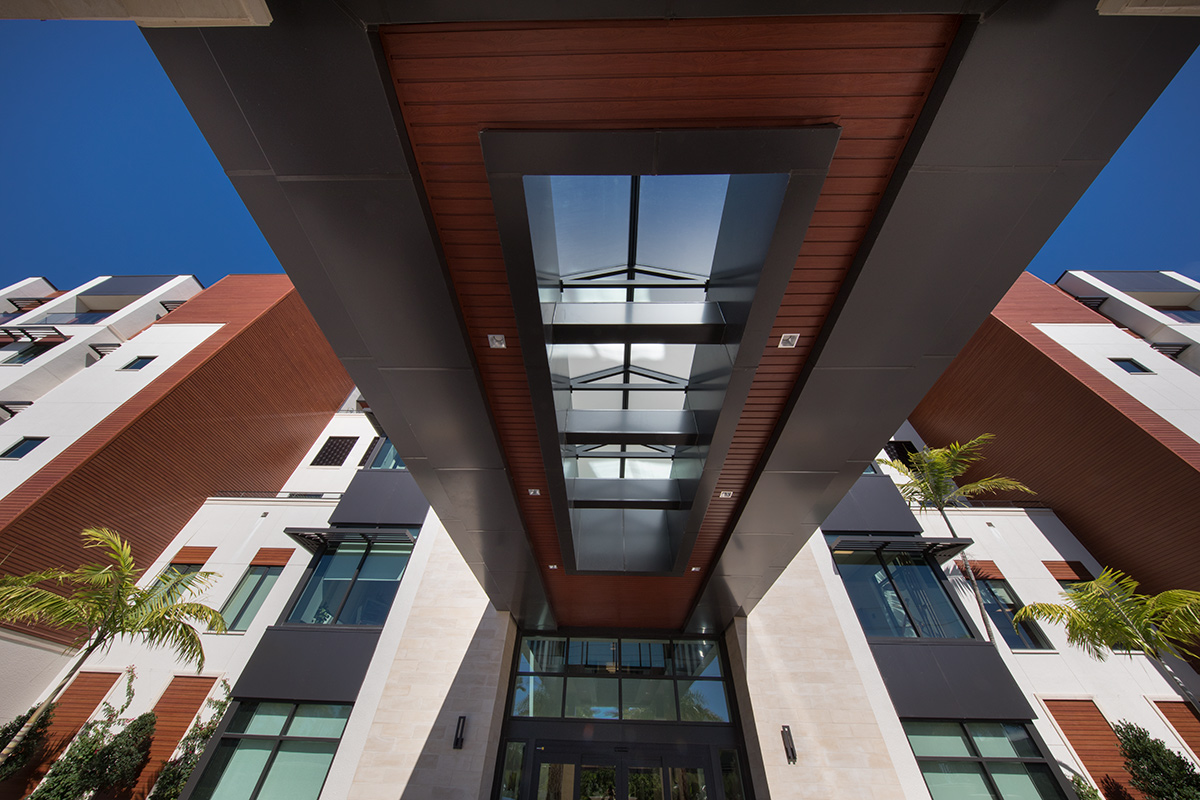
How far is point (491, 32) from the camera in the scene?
190 cm

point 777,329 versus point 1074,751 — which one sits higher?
point 777,329

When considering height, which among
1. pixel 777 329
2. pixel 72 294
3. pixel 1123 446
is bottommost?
pixel 777 329

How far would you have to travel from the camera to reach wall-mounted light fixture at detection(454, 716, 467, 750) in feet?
23.7

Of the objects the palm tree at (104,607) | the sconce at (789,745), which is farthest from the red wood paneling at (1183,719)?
the palm tree at (104,607)

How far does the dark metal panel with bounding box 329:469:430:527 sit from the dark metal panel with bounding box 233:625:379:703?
8.54 ft

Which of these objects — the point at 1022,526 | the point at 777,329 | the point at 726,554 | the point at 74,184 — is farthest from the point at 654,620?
the point at 74,184

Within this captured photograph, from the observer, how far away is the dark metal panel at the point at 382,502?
1101 cm

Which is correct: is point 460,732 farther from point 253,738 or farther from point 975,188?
point 975,188

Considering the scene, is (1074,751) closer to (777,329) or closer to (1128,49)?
(777,329)

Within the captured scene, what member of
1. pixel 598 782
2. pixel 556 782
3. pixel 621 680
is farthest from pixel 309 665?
pixel 621 680

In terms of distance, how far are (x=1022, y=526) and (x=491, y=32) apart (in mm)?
17072

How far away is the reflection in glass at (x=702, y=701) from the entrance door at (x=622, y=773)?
1.78 feet

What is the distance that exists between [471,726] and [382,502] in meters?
5.87

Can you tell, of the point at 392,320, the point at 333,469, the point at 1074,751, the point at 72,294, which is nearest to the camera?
the point at 392,320
